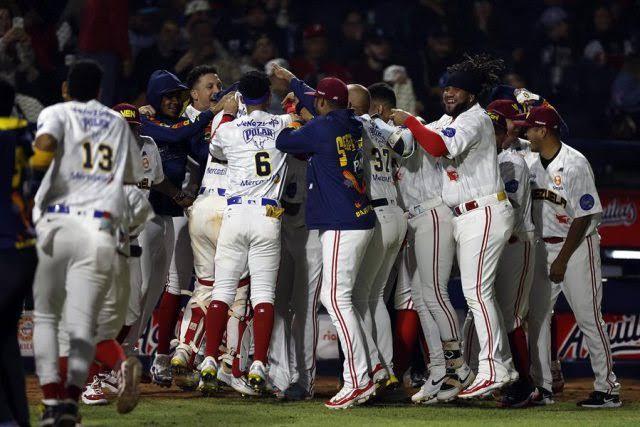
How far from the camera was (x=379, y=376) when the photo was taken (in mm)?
7801

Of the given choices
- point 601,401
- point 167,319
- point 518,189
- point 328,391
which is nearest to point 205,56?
point 167,319

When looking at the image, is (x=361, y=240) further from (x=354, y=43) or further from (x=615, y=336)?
(x=354, y=43)

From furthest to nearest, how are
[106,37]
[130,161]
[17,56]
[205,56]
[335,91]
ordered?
1. [205,56]
2. [106,37]
3. [17,56]
4. [335,91]
5. [130,161]

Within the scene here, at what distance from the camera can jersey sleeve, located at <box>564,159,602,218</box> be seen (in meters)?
8.21

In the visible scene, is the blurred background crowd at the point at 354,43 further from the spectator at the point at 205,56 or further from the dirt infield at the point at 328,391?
the dirt infield at the point at 328,391

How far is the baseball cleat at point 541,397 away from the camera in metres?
8.30

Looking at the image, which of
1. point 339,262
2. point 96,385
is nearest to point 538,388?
point 339,262

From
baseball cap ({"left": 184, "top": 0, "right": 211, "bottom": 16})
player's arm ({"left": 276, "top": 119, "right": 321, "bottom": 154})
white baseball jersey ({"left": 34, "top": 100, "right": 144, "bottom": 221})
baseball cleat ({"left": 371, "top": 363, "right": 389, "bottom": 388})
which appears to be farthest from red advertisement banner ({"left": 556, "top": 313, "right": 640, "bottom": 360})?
baseball cap ({"left": 184, "top": 0, "right": 211, "bottom": 16})

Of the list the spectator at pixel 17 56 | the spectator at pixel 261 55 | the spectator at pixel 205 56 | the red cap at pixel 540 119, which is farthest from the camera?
the spectator at pixel 261 55

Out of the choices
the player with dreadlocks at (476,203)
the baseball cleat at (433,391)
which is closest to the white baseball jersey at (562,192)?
the player with dreadlocks at (476,203)

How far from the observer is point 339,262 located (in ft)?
25.3

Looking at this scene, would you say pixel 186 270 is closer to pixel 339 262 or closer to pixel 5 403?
pixel 339 262

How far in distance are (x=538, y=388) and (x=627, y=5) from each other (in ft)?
25.2

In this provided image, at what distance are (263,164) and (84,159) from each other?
2218 mm
